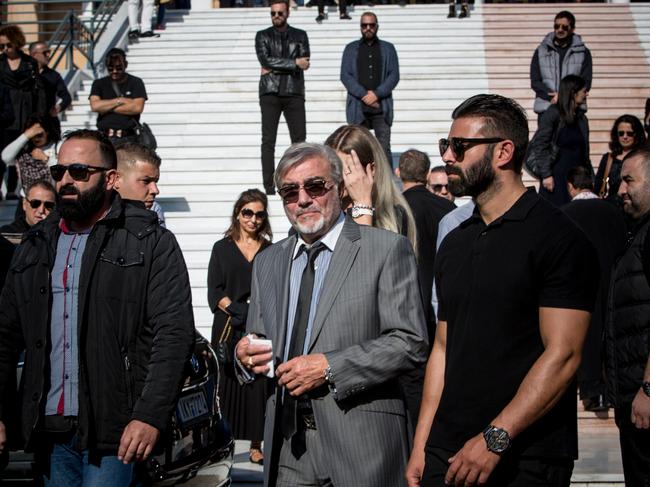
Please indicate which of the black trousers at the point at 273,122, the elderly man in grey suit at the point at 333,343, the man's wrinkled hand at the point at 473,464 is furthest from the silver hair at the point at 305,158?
the black trousers at the point at 273,122

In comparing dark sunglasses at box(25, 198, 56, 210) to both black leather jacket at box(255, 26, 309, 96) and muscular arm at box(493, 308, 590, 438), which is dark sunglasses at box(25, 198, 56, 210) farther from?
muscular arm at box(493, 308, 590, 438)

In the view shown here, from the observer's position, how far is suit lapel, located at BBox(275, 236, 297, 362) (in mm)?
4121

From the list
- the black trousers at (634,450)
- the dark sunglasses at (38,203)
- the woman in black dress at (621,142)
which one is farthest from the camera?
the woman in black dress at (621,142)

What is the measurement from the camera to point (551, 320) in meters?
3.57

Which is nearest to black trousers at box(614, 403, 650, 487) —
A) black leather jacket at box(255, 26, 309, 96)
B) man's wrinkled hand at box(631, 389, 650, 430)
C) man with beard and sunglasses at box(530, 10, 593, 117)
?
man's wrinkled hand at box(631, 389, 650, 430)

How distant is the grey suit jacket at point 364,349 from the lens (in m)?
3.91

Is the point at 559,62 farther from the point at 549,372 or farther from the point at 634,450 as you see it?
the point at 549,372

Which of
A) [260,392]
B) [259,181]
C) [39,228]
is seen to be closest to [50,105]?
[259,181]

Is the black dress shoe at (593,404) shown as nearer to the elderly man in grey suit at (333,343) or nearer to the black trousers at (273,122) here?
the black trousers at (273,122)

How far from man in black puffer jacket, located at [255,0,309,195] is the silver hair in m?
8.45

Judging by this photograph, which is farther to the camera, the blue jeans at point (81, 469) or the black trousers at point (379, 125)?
the black trousers at point (379, 125)

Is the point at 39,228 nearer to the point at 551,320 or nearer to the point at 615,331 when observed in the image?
the point at 551,320

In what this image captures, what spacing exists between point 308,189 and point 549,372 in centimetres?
116

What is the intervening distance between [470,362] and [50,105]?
1018cm
